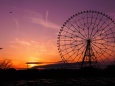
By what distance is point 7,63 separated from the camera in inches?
3841

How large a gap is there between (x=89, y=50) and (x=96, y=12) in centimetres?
1024

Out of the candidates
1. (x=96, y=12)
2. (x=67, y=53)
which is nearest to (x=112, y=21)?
(x=96, y=12)

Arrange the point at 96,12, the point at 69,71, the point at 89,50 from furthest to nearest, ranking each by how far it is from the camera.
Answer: the point at 69,71
the point at 96,12
the point at 89,50

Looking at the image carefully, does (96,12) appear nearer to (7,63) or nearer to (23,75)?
(23,75)

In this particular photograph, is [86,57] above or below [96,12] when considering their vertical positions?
below

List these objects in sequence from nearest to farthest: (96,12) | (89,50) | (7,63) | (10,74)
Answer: (89,50) < (96,12) < (10,74) < (7,63)

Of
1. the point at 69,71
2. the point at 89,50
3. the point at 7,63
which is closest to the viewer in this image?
the point at 89,50

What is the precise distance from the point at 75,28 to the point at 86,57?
7.29 meters

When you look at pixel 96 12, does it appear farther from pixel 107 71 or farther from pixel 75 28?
pixel 107 71

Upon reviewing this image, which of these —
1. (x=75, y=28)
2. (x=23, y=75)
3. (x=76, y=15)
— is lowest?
(x=23, y=75)

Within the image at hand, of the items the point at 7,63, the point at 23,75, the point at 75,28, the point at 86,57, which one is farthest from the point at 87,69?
the point at 7,63

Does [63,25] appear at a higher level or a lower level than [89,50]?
higher

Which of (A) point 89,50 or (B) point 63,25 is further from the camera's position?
(B) point 63,25

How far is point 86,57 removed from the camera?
58.1 meters
